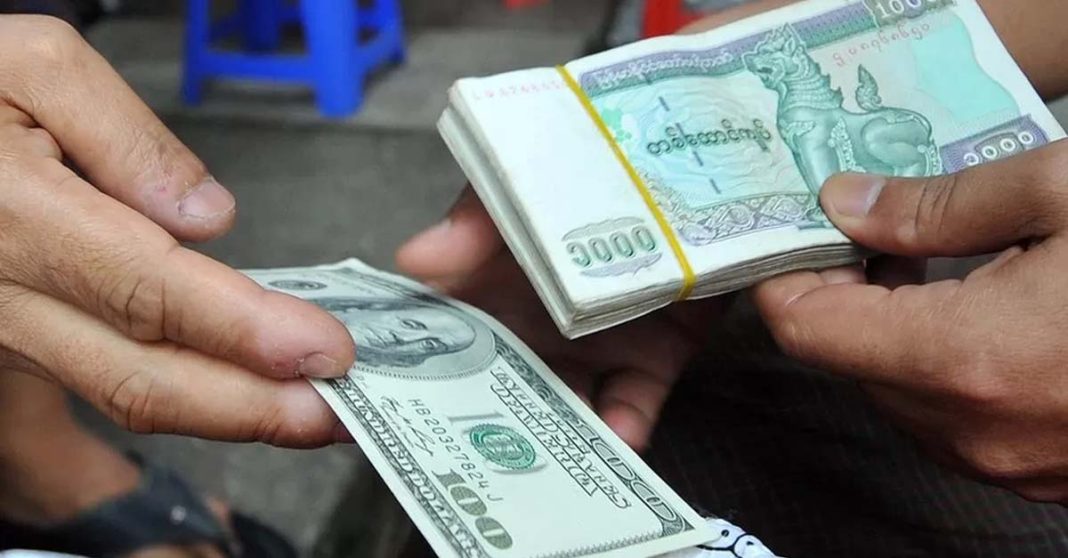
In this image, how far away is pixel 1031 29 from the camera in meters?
0.81

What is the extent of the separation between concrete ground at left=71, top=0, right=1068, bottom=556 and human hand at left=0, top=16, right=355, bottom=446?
2.46 feet

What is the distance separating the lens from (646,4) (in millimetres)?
1740

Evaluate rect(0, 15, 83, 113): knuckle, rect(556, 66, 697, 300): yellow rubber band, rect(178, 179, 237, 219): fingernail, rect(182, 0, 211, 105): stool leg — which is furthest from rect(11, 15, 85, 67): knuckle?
rect(182, 0, 211, 105): stool leg

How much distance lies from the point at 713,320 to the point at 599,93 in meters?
0.20

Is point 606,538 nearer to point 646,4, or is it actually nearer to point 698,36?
point 698,36

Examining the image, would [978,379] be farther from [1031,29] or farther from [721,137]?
[1031,29]

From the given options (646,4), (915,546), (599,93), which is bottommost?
(915,546)

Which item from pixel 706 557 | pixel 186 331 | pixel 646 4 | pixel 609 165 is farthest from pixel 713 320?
pixel 646 4

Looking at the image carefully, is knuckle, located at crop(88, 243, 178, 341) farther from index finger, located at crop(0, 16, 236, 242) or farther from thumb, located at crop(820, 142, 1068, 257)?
thumb, located at crop(820, 142, 1068, 257)

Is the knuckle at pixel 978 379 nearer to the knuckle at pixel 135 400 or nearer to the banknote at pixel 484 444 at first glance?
the banknote at pixel 484 444

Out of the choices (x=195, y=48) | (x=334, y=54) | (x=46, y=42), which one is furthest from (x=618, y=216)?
(x=195, y=48)

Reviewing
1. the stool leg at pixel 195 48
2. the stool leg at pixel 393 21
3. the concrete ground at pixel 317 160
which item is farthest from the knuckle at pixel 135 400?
the stool leg at pixel 393 21

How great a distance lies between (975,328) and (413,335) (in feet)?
1.13

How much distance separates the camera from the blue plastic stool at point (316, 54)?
7.20 ft
